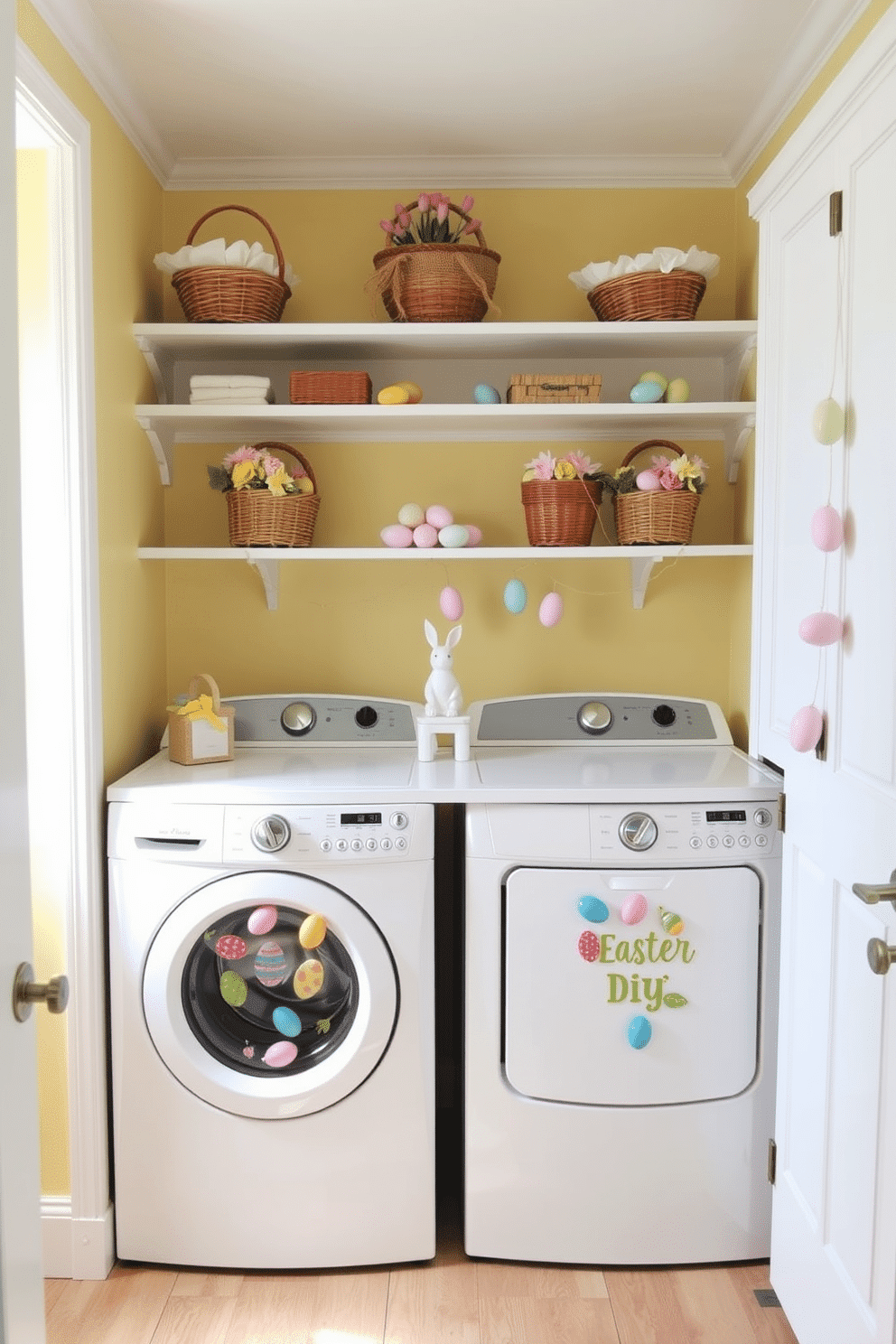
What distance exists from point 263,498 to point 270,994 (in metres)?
1.07

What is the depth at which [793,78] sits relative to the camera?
217 centimetres

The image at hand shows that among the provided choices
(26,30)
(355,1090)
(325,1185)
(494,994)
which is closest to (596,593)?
(494,994)

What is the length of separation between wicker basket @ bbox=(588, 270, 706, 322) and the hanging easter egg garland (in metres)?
0.67

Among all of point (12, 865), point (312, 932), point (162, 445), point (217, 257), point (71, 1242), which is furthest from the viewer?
point (162, 445)

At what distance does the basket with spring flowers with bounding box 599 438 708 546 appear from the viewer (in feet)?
7.91

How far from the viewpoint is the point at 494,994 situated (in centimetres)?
215

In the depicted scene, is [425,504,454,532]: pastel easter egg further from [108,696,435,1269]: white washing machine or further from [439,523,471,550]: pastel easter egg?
[108,696,435,1269]: white washing machine

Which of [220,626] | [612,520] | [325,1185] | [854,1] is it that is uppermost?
[854,1]

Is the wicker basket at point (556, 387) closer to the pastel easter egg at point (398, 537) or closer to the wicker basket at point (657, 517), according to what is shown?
the wicker basket at point (657, 517)

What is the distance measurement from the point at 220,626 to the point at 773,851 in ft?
4.75

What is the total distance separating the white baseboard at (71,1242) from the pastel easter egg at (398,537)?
5.09 ft

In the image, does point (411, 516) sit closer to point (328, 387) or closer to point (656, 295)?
point (328, 387)

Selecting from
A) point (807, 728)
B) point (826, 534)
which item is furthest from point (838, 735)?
point (826, 534)

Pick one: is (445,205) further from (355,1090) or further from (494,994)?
(355,1090)
